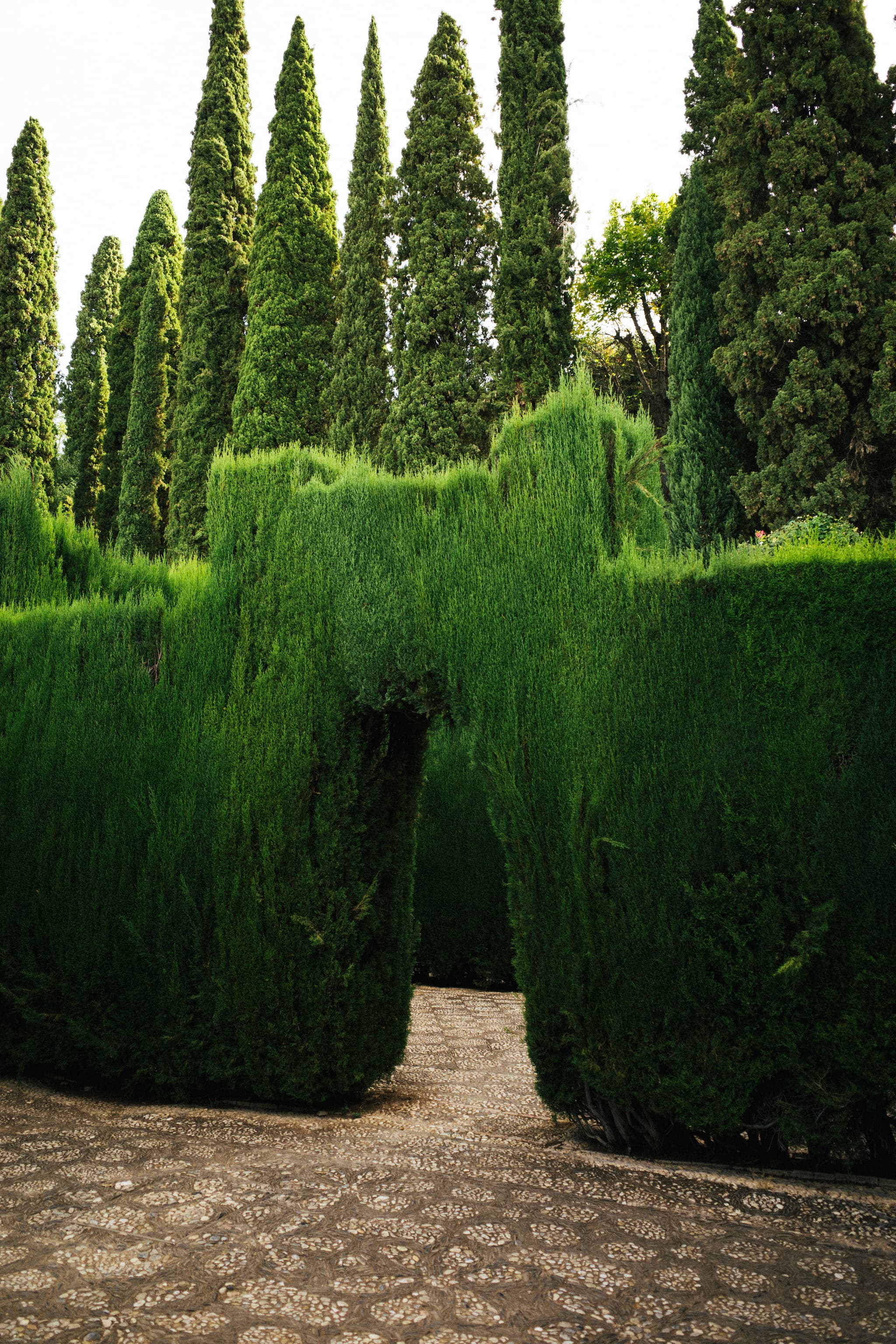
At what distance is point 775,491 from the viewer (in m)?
15.7

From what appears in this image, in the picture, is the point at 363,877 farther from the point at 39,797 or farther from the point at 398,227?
the point at 398,227

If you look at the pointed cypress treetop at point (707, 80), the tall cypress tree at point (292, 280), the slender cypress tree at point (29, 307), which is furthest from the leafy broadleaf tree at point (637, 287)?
the slender cypress tree at point (29, 307)

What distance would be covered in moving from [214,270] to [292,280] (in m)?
2.67

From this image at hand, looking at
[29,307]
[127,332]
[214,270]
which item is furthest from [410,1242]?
[127,332]

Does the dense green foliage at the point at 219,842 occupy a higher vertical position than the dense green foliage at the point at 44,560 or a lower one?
lower

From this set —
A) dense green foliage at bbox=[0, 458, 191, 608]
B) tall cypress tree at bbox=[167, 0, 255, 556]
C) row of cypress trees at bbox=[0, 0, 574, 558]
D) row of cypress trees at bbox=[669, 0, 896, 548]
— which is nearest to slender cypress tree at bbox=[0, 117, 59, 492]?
row of cypress trees at bbox=[0, 0, 574, 558]

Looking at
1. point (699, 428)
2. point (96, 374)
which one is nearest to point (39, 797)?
point (699, 428)

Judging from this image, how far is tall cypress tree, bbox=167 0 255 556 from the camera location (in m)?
21.5

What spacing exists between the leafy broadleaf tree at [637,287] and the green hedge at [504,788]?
2338cm

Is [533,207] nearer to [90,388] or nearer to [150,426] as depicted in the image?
[150,426]

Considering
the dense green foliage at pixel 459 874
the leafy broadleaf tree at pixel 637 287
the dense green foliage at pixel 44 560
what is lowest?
the dense green foliage at pixel 459 874

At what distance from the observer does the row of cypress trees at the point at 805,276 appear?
587 inches

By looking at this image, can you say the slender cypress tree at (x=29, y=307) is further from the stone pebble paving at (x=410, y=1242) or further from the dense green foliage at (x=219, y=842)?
the stone pebble paving at (x=410, y=1242)

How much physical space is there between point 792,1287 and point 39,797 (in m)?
4.93
